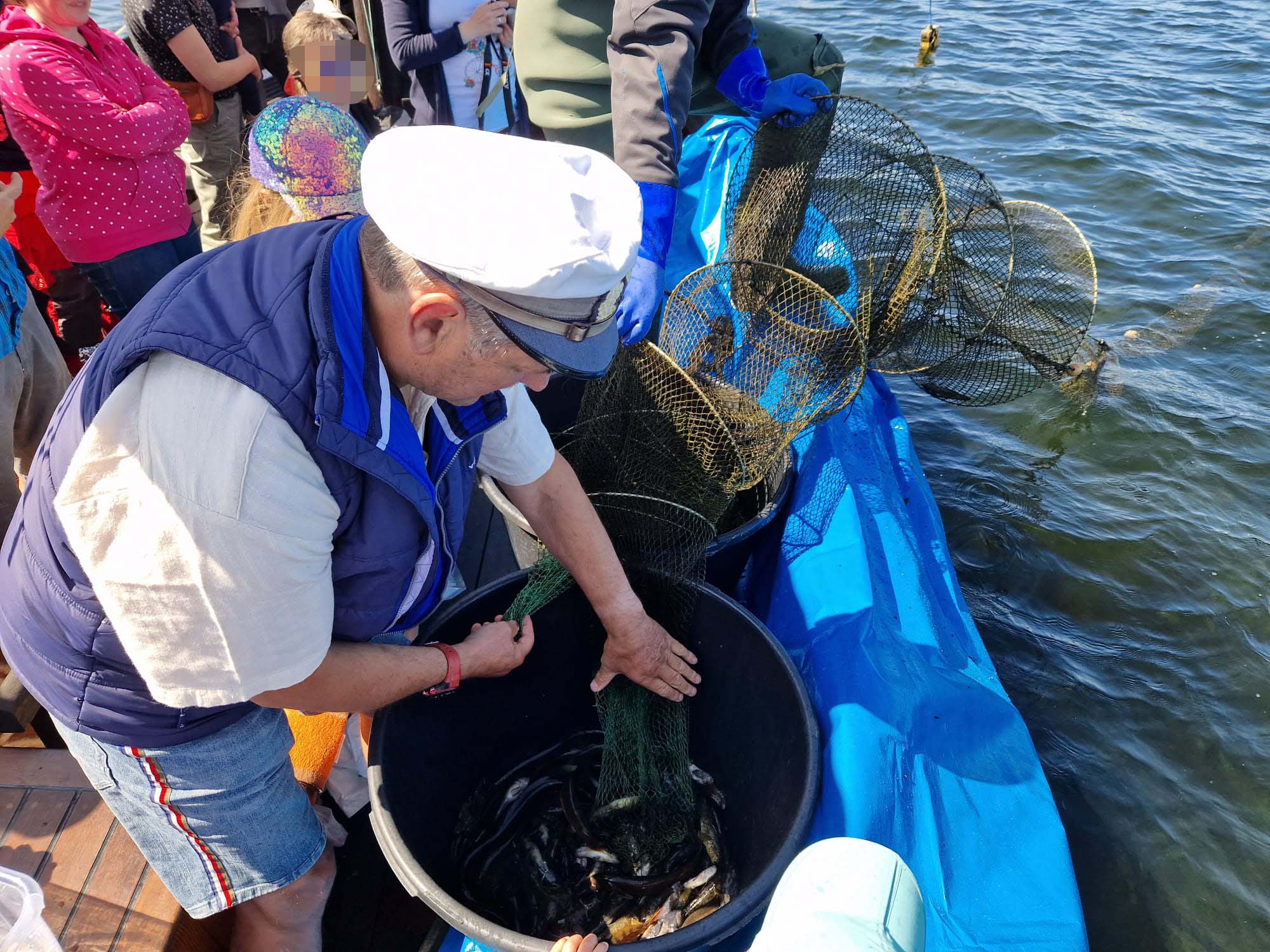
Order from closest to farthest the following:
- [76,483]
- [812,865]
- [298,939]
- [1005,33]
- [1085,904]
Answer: [76,483] < [812,865] < [298,939] < [1085,904] < [1005,33]

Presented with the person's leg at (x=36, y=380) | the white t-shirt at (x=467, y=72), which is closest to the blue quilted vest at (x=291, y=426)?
the person's leg at (x=36, y=380)

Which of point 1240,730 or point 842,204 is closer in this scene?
point 1240,730

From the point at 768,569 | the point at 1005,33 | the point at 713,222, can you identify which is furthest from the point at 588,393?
the point at 1005,33

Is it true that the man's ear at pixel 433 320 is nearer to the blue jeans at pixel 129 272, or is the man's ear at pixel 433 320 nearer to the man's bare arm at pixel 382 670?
the man's bare arm at pixel 382 670

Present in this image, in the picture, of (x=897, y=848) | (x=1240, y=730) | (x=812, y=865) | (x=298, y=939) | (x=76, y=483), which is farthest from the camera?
(x=1240, y=730)

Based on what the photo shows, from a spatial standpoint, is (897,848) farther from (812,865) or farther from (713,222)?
(713,222)

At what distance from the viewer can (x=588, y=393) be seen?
9.66 feet

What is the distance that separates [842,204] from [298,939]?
3444 mm

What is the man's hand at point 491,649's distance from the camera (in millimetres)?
1816

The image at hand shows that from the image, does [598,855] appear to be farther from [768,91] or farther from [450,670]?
[768,91]

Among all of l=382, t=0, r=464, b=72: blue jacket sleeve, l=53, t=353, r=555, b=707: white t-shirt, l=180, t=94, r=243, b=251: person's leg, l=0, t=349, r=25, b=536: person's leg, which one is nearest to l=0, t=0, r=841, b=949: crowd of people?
l=53, t=353, r=555, b=707: white t-shirt

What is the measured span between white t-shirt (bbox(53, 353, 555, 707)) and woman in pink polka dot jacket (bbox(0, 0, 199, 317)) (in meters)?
2.36

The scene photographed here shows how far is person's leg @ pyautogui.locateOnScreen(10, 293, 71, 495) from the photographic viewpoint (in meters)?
2.89

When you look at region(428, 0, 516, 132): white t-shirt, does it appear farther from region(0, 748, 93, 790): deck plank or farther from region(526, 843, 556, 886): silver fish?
region(526, 843, 556, 886): silver fish
